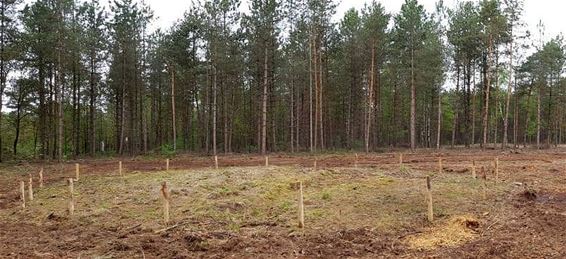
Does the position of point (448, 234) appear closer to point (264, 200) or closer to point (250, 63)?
point (264, 200)

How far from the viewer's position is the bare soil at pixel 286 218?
9930 mm

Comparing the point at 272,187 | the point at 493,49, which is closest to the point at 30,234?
the point at 272,187

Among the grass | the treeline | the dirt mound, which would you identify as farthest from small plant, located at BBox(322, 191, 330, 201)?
the treeline

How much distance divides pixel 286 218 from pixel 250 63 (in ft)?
111

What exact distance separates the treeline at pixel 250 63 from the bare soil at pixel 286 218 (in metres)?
19.8

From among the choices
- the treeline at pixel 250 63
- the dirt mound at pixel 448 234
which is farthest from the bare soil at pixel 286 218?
the treeline at pixel 250 63

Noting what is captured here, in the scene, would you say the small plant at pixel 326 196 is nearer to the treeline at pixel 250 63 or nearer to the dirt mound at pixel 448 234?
the dirt mound at pixel 448 234

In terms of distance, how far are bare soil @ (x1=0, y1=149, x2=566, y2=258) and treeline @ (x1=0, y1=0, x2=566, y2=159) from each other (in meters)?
19.8

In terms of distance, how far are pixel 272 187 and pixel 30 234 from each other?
23.7 ft

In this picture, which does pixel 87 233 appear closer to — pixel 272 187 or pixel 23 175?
pixel 272 187

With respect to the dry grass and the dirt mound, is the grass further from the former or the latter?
the dirt mound

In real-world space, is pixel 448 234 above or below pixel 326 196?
below

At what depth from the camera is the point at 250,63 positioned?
44750mm

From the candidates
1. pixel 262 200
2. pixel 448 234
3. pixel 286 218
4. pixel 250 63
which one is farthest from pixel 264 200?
pixel 250 63
